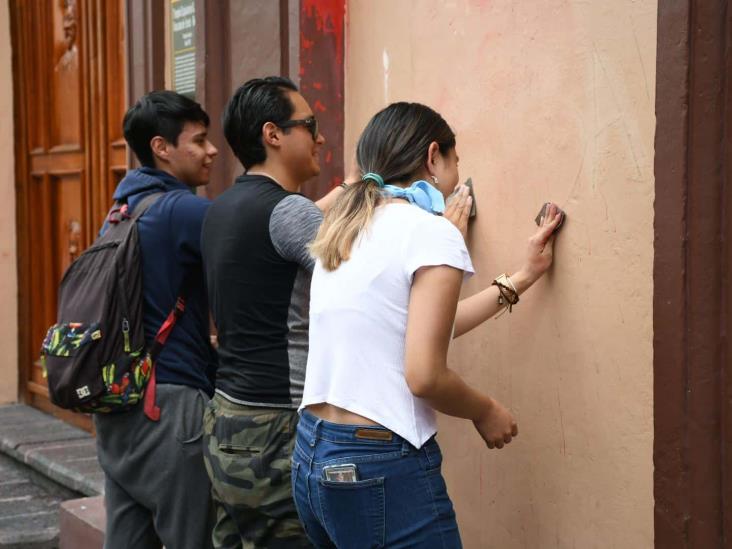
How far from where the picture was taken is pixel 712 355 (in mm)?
2420

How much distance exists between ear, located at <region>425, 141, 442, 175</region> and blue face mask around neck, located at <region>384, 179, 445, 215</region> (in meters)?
0.04

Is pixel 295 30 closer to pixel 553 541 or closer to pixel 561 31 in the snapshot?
pixel 561 31

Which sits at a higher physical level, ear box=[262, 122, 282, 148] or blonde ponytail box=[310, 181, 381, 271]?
ear box=[262, 122, 282, 148]

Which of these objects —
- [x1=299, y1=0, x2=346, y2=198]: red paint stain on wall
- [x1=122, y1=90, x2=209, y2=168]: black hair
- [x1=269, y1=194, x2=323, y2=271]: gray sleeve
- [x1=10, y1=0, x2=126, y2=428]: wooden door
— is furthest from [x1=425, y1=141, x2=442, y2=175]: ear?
[x1=10, y1=0, x2=126, y2=428]: wooden door

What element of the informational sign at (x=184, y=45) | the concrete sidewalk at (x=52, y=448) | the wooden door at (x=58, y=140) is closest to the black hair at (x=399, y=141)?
the informational sign at (x=184, y=45)

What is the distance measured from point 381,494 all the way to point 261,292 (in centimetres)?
69

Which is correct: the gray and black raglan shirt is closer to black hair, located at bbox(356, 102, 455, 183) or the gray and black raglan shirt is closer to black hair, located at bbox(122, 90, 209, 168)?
black hair, located at bbox(356, 102, 455, 183)

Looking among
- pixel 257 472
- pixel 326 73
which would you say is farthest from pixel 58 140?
pixel 257 472

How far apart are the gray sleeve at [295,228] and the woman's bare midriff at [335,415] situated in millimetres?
407

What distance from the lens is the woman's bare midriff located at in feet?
7.73

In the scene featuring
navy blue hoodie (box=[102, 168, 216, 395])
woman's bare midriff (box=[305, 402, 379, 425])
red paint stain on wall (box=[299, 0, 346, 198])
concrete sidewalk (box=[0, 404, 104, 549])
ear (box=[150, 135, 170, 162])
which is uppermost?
red paint stain on wall (box=[299, 0, 346, 198])

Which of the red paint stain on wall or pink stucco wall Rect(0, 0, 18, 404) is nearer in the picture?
the red paint stain on wall

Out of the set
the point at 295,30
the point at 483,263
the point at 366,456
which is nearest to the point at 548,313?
the point at 483,263

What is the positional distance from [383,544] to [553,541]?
0.79 m
